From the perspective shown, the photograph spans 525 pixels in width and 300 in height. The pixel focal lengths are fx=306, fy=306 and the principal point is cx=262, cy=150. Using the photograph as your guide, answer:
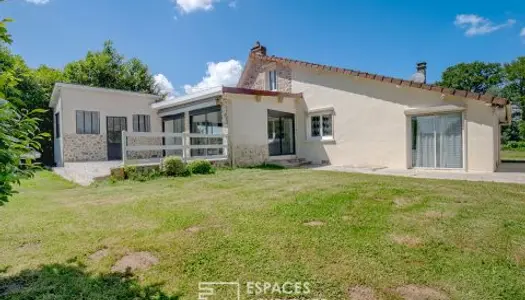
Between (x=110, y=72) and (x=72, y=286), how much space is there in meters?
26.7

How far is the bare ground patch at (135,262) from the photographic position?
3.19m

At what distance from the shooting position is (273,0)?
1381 centimetres

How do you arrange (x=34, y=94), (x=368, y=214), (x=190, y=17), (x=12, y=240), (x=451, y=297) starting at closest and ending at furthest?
(x=451, y=297) < (x=12, y=240) < (x=368, y=214) < (x=190, y=17) < (x=34, y=94)

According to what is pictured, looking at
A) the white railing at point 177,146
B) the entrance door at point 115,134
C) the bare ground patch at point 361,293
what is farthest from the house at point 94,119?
the bare ground patch at point 361,293

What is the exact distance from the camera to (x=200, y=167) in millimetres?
10867

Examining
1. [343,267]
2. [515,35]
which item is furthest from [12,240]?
[515,35]

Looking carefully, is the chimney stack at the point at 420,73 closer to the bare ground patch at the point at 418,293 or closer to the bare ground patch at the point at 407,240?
the bare ground patch at the point at 407,240

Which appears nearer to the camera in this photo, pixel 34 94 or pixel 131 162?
pixel 131 162

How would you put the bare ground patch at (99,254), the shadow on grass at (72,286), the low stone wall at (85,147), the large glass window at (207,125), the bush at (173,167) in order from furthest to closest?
the low stone wall at (85,147)
the large glass window at (207,125)
the bush at (173,167)
the bare ground patch at (99,254)
the shadow on grass at (72,286)

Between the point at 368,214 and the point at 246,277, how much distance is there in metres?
2.61

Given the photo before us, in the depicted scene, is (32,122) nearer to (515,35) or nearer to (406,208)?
(406,208)

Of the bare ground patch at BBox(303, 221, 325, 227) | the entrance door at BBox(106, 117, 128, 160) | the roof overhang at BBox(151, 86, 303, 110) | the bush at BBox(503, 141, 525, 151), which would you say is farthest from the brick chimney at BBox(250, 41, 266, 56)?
the bush at BBox(503, 141, 525, 151)

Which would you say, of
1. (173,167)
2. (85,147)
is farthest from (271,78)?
(85,147)

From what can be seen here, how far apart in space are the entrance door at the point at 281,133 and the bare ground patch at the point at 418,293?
11.7 metres
